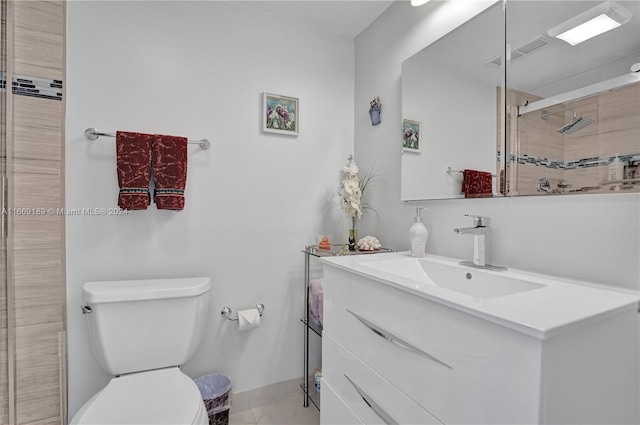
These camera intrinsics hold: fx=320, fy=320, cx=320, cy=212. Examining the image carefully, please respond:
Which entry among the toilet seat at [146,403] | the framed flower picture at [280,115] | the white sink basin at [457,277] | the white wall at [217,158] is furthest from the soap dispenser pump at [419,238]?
the toilet seat at [146,403]

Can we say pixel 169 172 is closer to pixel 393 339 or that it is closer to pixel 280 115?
pixel 280 115

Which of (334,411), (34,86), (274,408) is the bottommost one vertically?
(274,408)

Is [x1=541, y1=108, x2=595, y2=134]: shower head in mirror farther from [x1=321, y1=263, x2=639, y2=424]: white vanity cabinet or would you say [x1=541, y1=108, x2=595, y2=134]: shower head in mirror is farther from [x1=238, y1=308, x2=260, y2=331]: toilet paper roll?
[x1=238, y1=308, x2=260, y2=331]: toilet paper roll

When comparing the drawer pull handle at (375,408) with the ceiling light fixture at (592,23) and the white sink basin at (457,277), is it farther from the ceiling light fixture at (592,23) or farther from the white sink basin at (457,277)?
the ceiling light fixture at (592,23)

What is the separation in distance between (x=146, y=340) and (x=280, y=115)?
1330mm

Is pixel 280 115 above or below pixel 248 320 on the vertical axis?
above

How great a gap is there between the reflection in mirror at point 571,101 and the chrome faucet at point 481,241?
0.50 feet

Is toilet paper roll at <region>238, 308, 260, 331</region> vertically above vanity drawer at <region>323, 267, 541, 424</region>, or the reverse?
vanity drawer at <region>323, 267, 541, 424</region>

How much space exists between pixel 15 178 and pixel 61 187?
0.15 m

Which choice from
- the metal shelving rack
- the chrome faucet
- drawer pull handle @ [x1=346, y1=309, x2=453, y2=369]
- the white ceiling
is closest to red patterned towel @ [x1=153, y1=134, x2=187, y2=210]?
the metal shelving rack

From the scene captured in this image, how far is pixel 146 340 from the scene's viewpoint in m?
1.38

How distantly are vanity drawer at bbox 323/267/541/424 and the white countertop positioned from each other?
0.09ft

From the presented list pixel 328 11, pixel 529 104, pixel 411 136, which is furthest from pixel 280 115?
pixel 529 104

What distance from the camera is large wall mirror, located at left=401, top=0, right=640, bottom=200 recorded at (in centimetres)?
91
